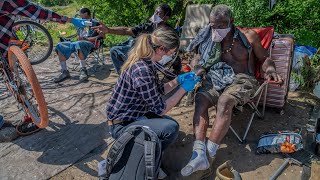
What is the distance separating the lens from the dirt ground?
9.87 ft

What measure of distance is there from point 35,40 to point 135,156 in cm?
515

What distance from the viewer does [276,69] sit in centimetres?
380

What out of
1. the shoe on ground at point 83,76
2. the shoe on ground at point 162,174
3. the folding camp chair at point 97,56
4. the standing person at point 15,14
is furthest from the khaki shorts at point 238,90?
the folding camp chair at point 97,56

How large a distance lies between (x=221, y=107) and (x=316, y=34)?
320 cm

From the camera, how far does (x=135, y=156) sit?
8.11 feet

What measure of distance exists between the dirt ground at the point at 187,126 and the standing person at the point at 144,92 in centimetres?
59

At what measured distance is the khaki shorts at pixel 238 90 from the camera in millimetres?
3154

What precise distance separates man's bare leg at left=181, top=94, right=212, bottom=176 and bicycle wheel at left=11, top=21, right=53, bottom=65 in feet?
12.9

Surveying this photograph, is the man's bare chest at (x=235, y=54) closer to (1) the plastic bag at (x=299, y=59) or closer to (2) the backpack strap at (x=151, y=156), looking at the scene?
(1) the plastic bag at (x=299, y=59)

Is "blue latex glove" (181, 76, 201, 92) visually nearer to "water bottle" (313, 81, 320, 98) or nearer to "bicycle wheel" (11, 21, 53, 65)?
"water bottle" (313, 81, 320, 98)

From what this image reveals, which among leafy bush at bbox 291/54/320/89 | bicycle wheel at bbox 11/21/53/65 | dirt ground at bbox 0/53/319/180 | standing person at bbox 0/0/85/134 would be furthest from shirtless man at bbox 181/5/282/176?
bicycle wheel at bbox 11/21/53/65

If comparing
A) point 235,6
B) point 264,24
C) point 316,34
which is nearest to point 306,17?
point 316,34

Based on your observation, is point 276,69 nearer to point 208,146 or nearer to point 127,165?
point 208,146

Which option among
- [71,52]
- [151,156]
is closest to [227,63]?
[151,156]
